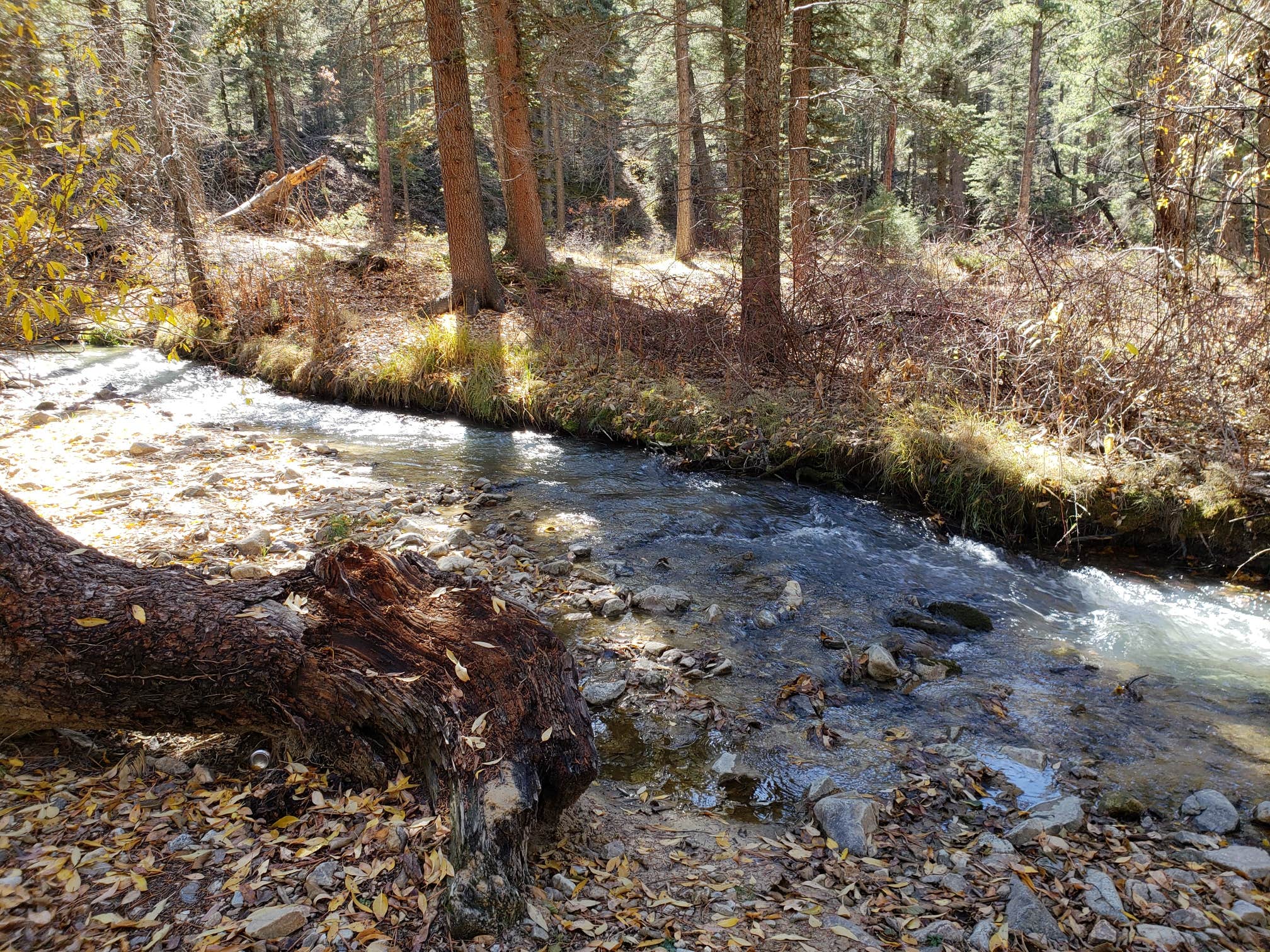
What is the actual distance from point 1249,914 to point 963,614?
265 centimetres

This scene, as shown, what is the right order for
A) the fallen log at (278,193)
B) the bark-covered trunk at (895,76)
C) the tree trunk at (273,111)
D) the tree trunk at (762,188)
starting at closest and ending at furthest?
1. the tree trunk at (762,188)
2. the bark-covered trunk at (895,76)
3. the fallen log at (278,193)
4. the tree trunk at (273,111)

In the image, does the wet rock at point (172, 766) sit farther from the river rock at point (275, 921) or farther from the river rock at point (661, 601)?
the river rock at point (661, 601)

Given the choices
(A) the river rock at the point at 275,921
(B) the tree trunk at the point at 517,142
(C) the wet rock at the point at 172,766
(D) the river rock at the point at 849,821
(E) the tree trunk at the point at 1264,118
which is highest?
(B) the tree trunk at the point at 517,142

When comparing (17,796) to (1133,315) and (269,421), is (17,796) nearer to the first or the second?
(269,421)

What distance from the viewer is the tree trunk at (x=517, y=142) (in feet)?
41.5

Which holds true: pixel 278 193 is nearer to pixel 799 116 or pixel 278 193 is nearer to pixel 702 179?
pixel 799 116

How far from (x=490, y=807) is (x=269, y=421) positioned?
8.30 metres

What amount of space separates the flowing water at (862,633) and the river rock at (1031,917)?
2.68 ft

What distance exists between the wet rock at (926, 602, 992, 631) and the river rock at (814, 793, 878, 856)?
2.34 m

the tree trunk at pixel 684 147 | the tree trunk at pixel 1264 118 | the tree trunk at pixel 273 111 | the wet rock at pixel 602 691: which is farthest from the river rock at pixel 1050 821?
the tree trunk at pixel 273 111

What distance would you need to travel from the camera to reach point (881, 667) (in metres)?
4.40

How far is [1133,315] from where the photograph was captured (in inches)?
267

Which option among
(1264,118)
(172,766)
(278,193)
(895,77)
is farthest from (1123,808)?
(278,193)

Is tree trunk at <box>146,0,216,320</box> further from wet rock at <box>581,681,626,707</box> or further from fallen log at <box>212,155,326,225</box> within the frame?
wet rock at <box>581,681,626,707</box>
